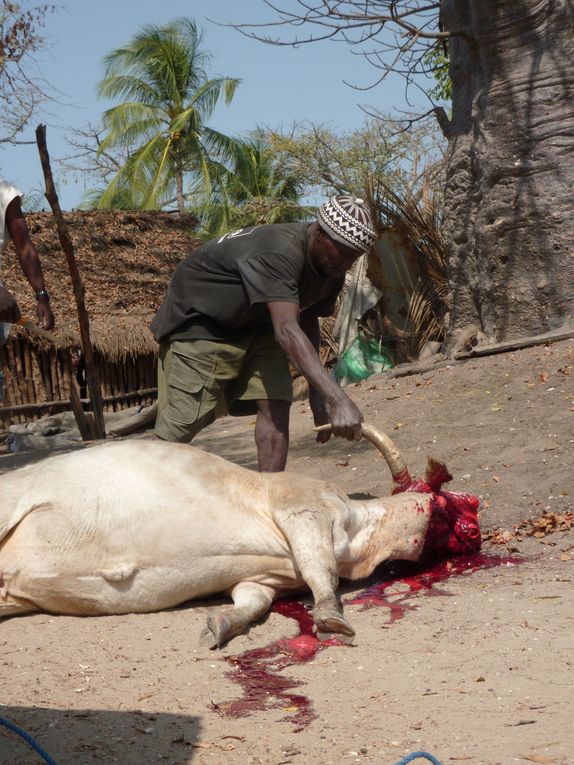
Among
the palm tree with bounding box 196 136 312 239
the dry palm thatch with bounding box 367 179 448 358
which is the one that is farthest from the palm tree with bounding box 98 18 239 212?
the dry palm thatch with bounding box 367 179 448 358

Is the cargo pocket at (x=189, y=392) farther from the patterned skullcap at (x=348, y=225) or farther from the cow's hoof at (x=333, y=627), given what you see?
the cow's hoof at (x=333, y=627)

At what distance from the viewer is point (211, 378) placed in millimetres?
5129

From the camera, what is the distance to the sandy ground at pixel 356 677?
2627mm

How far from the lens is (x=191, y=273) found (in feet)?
17.1

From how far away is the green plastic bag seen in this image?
37.9 feet

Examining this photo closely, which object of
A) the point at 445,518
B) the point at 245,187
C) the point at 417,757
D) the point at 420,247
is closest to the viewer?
the point at 417,757

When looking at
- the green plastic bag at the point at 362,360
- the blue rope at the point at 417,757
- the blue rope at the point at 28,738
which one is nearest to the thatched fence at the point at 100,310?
the green plastic bag at the point at 362,360

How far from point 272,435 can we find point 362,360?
6.70 meters

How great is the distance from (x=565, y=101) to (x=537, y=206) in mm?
955

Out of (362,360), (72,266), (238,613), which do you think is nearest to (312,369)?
(238,613)

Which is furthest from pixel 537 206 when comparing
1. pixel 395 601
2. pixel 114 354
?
pixel 114 354

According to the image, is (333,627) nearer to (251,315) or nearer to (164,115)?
(251,315)

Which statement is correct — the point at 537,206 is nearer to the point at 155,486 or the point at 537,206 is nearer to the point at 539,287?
the point at 539,287

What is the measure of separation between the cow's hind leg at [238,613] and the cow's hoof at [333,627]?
312mm
